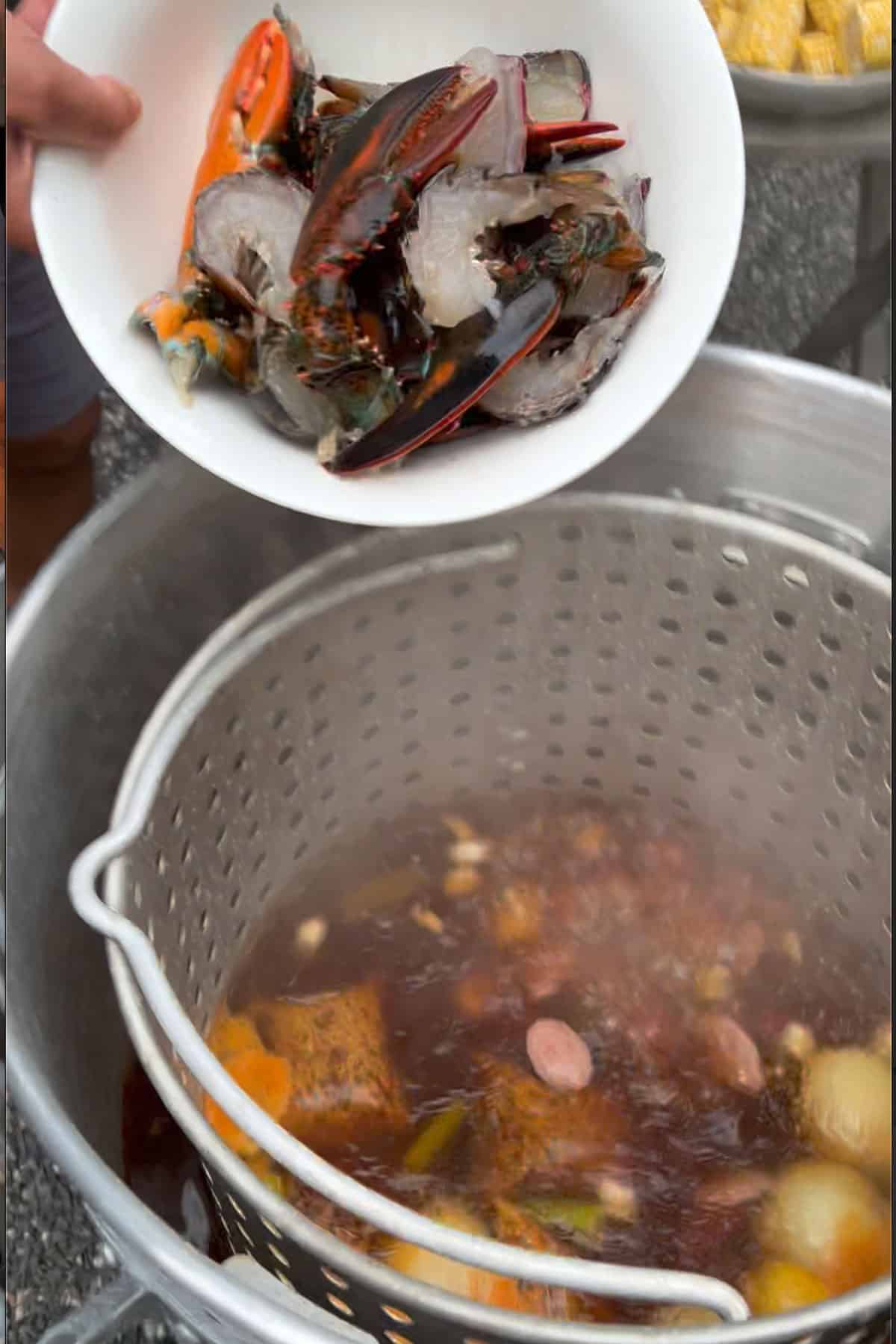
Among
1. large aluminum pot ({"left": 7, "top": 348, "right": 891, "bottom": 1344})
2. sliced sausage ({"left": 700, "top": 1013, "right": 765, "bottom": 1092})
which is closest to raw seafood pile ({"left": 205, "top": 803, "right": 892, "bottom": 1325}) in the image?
sliced sausage ({"left": 700, "top": 1013, "right": 765, "bottom": 1092})

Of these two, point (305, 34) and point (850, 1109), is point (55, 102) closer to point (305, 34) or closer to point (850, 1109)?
point (305, 34)

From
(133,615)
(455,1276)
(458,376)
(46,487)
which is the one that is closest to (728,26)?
(458,376)

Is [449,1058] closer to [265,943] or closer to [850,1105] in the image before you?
[265,943]

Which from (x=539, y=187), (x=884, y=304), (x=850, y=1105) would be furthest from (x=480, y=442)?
(x=884, y=304)

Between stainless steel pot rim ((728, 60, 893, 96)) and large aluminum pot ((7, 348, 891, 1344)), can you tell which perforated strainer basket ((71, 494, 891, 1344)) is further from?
stainless steel pot rim ((728, 60, 893, 96))

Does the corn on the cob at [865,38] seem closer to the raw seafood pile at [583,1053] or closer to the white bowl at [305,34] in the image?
the white bowl at [305,34]

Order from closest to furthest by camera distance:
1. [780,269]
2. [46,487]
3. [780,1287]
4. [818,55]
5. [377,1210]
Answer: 1. [377,1210]
2. [780,1287]
3. [818,55]
4. [46,487]
5. [780,269]
